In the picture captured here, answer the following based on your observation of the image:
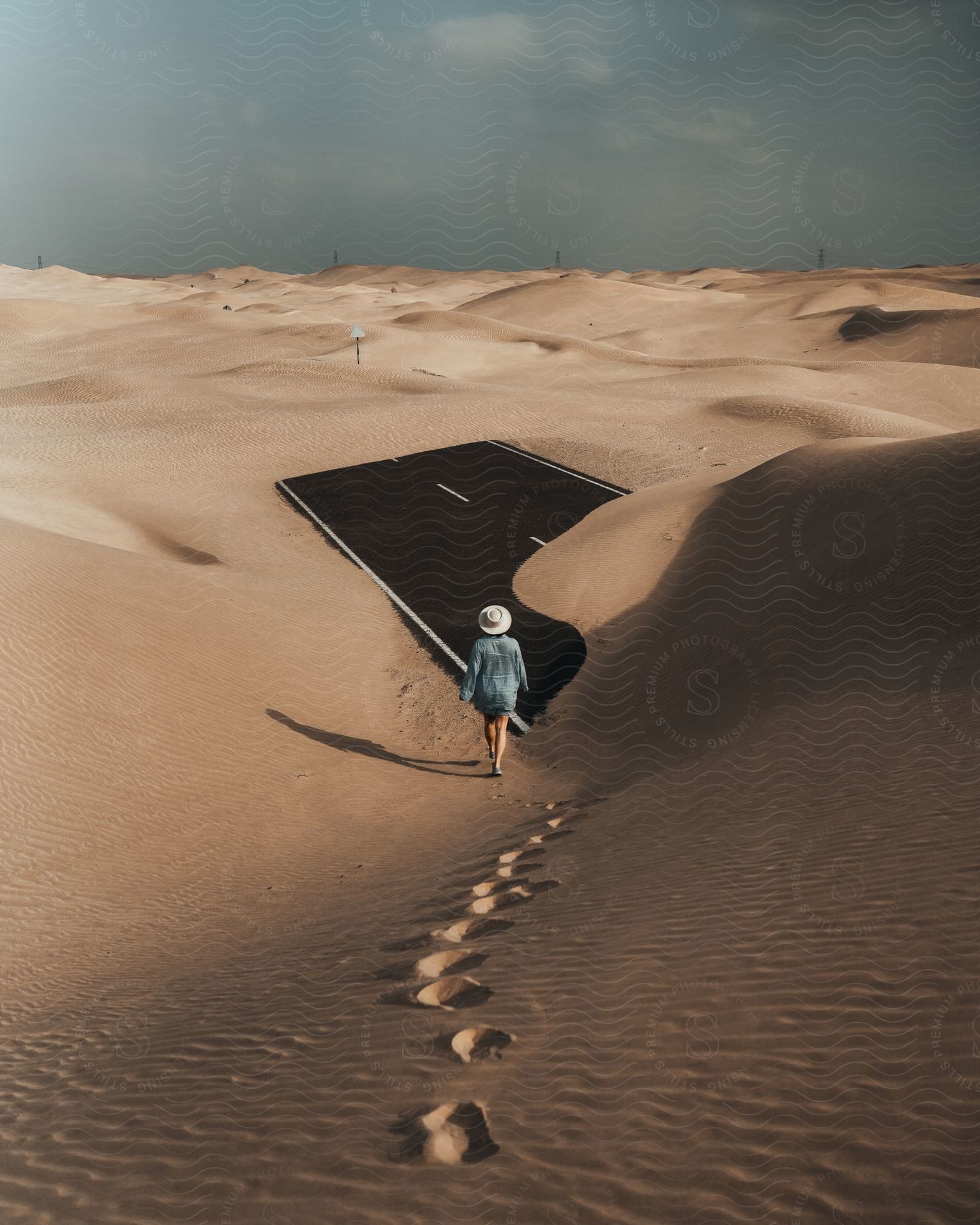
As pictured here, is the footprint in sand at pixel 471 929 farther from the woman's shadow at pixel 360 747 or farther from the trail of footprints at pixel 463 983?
the woman's shadow at pixel 360 747

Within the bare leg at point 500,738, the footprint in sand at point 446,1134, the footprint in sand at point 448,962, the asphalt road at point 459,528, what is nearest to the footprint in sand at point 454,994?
the footprint in sand at point 448,962

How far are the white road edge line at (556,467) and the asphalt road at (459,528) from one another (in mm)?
43

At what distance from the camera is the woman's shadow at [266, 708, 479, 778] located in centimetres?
1136

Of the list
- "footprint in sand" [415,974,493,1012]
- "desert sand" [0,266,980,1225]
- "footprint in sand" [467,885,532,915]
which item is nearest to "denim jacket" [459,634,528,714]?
"desert sand" [0,266,980,1225]

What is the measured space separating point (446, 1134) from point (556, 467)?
24.1 metres

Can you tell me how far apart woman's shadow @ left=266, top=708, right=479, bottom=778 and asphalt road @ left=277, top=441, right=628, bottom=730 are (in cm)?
154

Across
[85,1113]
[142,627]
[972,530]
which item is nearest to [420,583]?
[142,627]

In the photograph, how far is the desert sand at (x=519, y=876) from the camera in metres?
4.33

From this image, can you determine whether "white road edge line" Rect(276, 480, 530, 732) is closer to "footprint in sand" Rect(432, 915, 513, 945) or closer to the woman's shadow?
the woman's shadow

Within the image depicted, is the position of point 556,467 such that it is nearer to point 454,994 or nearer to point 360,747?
point 360,747

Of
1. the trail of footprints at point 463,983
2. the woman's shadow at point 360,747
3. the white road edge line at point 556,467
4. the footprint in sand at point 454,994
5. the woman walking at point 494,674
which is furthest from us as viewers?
the white road edge line at point 556,467

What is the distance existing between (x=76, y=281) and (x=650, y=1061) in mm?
146484

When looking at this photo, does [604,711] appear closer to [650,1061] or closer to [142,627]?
[142,627]

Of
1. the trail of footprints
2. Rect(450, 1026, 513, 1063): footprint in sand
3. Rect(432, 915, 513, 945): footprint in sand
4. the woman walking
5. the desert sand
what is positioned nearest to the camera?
the desert sand
